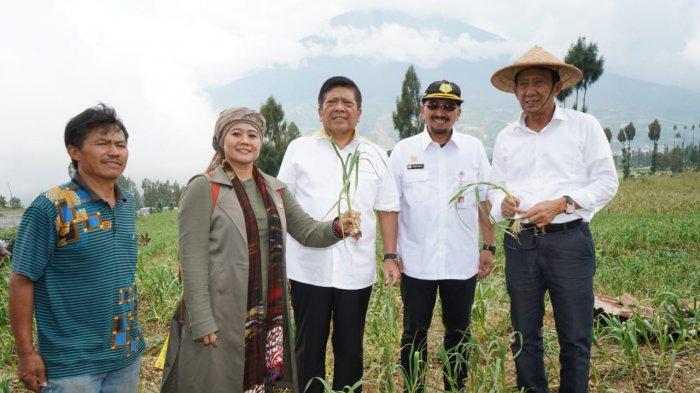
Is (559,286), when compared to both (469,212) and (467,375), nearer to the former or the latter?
(469,212)

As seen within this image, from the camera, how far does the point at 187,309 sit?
6.79 ft

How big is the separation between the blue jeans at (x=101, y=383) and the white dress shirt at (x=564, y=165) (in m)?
2.10

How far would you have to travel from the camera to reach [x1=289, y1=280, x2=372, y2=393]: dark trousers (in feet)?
8.77

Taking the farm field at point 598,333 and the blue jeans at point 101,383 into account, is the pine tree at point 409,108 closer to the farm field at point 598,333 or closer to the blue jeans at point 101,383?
the farm field at point 598,333

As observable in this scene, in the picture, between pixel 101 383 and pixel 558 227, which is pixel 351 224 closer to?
pixel 558 227

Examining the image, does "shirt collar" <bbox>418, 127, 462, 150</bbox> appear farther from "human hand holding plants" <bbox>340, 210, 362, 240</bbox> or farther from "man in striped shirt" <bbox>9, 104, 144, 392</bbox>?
"man in striped shirt" <bbox>9, 104, 144, 392</bbox>

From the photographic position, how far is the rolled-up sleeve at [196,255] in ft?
6.71

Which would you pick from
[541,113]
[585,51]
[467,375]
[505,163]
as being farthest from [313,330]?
[585,51]

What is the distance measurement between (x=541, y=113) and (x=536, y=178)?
1.25 ft

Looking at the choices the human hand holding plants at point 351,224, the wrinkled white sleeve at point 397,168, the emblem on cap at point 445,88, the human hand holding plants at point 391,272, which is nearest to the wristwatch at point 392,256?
the human hand holding plants at point 391,272

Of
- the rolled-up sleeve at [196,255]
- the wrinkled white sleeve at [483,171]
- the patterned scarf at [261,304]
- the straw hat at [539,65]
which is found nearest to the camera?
the rolled-up sleeve at [196,255]

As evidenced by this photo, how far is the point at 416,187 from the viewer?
118 inches

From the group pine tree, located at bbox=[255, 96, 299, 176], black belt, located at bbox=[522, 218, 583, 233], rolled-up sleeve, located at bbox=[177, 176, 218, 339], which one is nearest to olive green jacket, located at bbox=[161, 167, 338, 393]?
rolled-up sleeve, located at bbox=[177, 176, 218, 339]

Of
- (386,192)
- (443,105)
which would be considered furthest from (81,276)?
(443,105)
